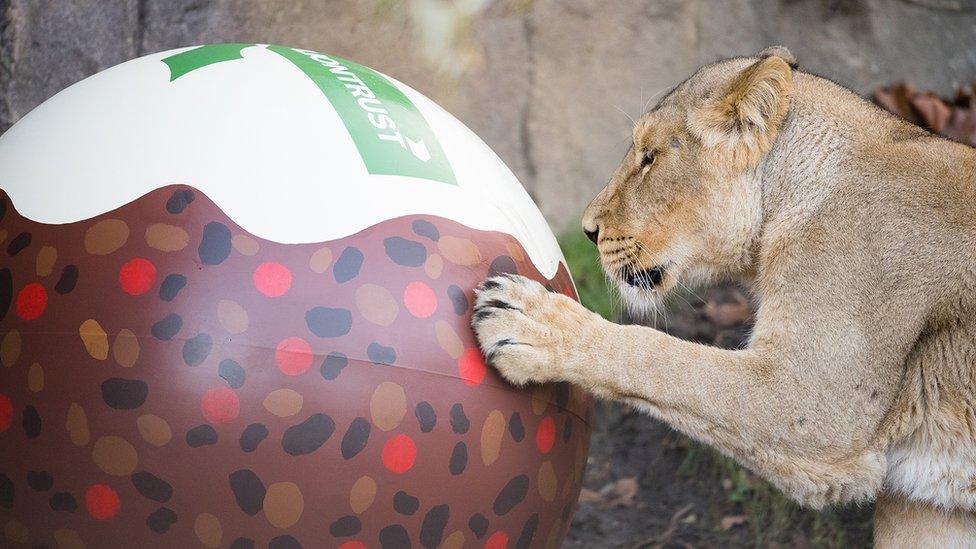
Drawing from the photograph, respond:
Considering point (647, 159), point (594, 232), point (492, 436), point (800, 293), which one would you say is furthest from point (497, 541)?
point (647, 159)

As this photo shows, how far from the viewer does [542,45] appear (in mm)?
5855

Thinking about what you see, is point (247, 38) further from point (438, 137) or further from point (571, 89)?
point (438, 137)

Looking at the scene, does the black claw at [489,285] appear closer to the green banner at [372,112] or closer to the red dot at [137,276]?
the green banner at [372,112]

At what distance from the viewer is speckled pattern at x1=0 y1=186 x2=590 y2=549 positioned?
2303mm

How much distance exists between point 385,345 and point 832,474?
1501 millimetres

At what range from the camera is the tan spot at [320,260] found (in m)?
2.39

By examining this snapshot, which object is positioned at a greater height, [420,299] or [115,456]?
[420,299]

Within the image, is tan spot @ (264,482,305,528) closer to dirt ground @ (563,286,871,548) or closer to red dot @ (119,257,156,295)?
red dot @ (119,257,156,295)

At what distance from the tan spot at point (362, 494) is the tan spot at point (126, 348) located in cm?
55

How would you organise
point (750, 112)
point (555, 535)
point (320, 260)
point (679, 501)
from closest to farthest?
→ point (320, 260), point (555, 535), point (750, 112), point (679, 501)

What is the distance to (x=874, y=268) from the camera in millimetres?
3174

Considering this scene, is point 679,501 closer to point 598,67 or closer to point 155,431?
point 598,67

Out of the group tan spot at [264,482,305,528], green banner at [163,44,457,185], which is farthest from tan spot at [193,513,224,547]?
green banner at [163,44,457,185]

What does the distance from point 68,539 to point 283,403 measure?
590 mm
